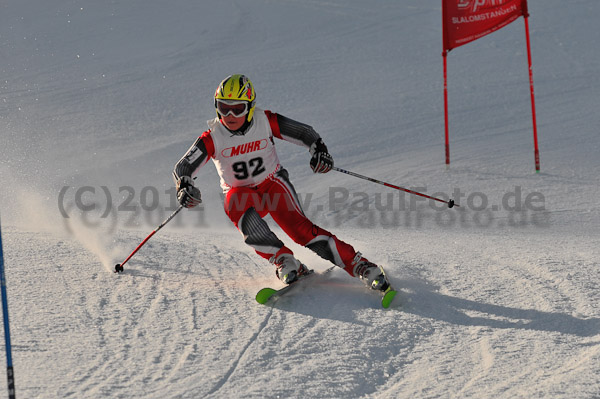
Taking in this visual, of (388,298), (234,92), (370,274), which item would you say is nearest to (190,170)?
(234,92)

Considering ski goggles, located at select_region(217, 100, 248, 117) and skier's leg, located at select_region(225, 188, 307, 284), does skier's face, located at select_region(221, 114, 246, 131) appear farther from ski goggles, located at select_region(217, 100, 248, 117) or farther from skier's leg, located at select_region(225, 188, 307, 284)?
skier's leg, located at select_region(225, 188, 307, 284)

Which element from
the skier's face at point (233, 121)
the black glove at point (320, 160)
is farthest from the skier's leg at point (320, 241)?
the skier's face at point (233, 121)

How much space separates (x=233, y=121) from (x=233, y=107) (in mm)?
101

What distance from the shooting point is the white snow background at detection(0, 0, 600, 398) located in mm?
3111

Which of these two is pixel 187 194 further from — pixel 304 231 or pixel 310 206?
pixel 310 206

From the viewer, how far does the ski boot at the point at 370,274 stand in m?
4.00

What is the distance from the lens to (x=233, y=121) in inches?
170

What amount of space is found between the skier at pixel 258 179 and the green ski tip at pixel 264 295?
0.18 meters

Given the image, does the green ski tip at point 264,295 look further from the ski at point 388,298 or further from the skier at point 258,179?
the ski at point 388,298

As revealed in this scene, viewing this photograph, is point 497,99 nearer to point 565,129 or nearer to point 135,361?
point 565,129

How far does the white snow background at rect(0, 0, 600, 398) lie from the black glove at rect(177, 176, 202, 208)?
1.76 ft

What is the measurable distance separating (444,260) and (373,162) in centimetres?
416

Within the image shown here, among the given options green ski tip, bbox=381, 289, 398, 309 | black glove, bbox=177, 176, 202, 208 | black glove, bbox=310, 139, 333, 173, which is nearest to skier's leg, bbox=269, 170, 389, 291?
green ski tip, bbox=381, 289, 398, 309

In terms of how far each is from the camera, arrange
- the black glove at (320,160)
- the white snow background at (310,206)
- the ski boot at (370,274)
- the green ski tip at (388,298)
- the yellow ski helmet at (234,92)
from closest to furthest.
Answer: the white snow background at (310,206), the green ski tip at (388,298), the ski boot at (370,274), the yellow ski helmet at (234,92), the black glove at (320,160)
